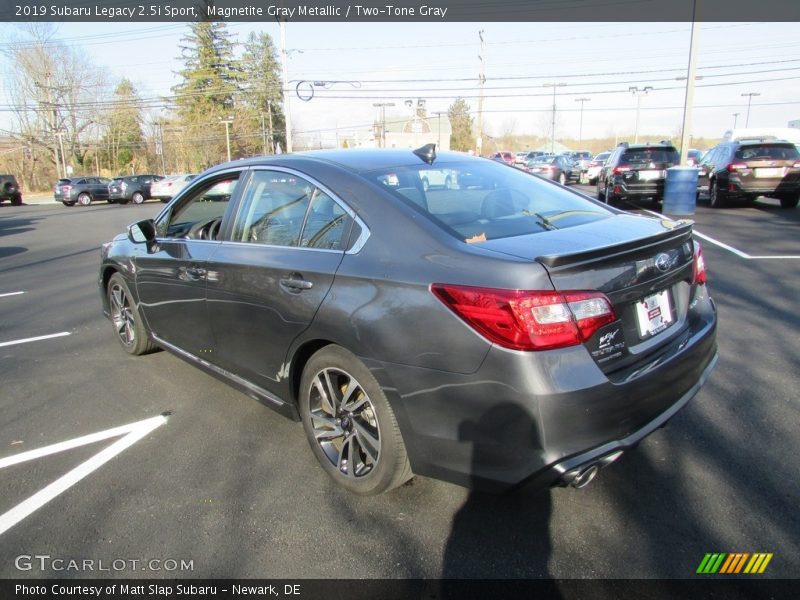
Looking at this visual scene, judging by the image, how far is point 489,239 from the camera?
246 cm

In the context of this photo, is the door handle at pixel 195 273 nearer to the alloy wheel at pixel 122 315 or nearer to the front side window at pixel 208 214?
the front side window at pixel 208 214

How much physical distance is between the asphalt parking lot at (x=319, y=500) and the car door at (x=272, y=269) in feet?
1.85

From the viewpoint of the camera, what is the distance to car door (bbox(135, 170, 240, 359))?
358cm

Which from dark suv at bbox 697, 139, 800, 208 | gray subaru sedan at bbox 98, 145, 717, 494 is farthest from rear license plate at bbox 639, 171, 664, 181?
gray subaru sedan at bbox 98, 145, 717, 494

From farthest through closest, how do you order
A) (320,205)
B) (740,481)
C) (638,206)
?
(638,206) → (320,205) → (740,481)

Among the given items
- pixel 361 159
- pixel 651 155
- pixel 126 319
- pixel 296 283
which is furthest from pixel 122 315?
pixel 651 155

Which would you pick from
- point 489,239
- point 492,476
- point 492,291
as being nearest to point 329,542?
point 492,476

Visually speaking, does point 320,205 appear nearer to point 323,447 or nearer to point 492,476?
point 323,447

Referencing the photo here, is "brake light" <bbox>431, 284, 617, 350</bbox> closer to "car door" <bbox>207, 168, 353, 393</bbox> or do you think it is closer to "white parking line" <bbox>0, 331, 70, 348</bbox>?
"car door" <bbox>207, 168, 353, 393</bbox>

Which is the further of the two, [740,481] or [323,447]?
[323,447]

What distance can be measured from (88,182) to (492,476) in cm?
3583

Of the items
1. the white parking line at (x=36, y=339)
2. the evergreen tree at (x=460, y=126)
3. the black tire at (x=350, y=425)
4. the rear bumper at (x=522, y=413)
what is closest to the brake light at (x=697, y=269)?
the rear bumper at (x=522, y=413)

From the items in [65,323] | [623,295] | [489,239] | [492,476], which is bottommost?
[65,323]

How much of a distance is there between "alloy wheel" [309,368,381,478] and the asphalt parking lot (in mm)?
184
